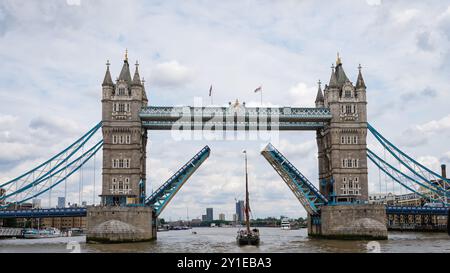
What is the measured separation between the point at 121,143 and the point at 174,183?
8.26 m

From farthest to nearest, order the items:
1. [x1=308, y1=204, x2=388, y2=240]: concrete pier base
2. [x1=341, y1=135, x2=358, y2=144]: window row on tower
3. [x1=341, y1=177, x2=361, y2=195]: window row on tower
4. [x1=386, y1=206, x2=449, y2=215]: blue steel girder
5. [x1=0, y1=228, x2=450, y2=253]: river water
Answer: [x1=386, y1=206, x2=449, y2=215]: blue steel girder
[x1=341, y1=135, x2=358, y2=144]: window row on tower
[x1=341, y1=177, x2=361, y2=195]: window row on tower
[x1=308, y1=204, x2=388, y2=240]: concrete pier base
[x1=0, y1=228, x2=450, y2=253]: river water

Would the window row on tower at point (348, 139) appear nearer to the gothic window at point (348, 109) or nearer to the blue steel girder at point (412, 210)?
the gothic window at point (348, 109)

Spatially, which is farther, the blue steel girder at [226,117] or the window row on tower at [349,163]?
the window row on tower at [349,163]

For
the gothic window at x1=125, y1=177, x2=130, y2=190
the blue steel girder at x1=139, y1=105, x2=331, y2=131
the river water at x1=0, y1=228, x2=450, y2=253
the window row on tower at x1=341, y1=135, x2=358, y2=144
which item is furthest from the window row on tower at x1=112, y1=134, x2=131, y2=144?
the window row on tower at x1=341, y1=135, x2=358, y2=144

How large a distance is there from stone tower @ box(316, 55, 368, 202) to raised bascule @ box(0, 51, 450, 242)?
0.42 ft

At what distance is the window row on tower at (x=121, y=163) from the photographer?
205 ft

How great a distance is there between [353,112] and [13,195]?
147 feet

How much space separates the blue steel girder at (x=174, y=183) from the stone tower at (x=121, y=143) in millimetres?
2087

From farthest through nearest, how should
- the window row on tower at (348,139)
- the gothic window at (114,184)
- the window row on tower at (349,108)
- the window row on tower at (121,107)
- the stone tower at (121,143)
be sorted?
the window row on tower at (349,108)
the window row on tower at (348,139)
the window row on tower at (121,107)
the gothic window at (114,184)
the stone tower at (121,143)

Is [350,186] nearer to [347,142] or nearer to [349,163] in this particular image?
[349,163]

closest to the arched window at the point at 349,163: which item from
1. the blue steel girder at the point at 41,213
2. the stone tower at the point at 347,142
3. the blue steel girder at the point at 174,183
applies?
the stone tower at the point at 347,142

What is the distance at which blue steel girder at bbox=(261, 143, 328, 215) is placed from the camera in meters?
63.9

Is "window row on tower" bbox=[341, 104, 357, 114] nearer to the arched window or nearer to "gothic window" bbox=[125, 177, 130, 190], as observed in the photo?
the arched window
